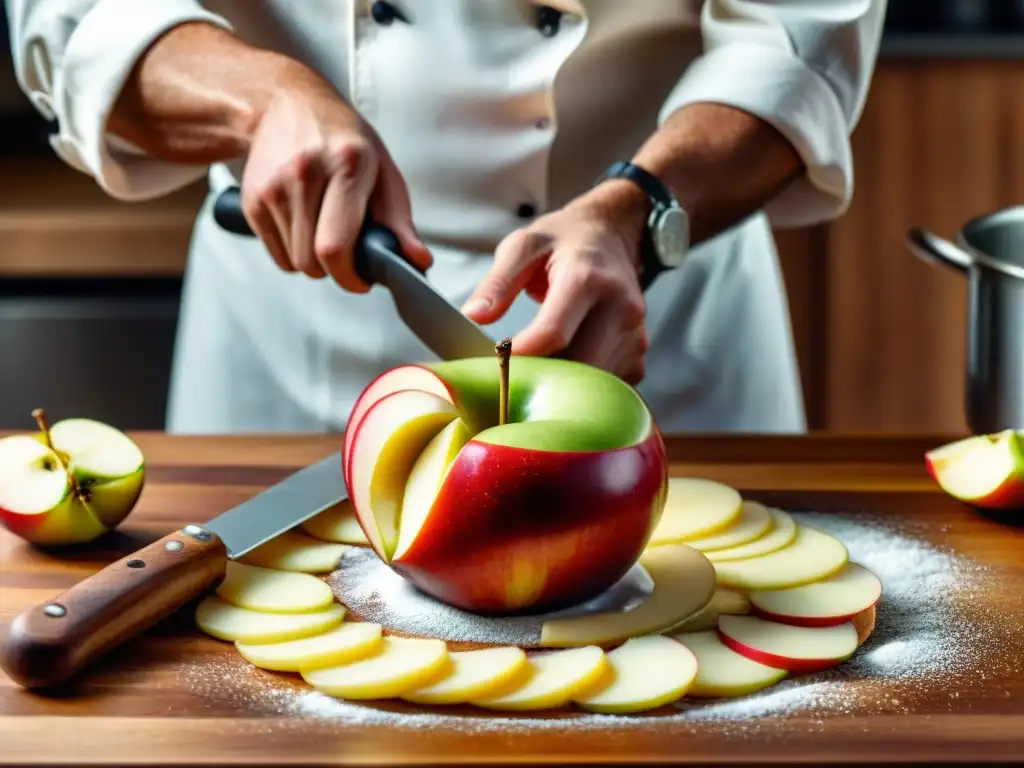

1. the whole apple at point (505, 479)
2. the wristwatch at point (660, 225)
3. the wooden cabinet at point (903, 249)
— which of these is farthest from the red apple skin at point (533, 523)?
the wooden cabinet at point (903, 249)

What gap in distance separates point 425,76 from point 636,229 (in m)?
0.28

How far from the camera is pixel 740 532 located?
2.99 feet

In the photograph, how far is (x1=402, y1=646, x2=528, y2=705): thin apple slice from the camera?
0.69m

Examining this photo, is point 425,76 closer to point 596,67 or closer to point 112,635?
point 596,67

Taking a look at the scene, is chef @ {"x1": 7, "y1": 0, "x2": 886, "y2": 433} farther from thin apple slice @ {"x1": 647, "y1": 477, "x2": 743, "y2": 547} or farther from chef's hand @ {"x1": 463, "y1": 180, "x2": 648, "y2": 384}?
thin apple slice @ {"x1": 647, "y1": 477, "x2": 743, "y2": 547}

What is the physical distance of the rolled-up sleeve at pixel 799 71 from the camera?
1.12m

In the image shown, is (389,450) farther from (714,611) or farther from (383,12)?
(383,12)

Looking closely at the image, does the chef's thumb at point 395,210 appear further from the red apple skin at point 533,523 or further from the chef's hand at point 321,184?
the red apple skin at point 533,523

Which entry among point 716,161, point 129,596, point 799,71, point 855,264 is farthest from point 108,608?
point 855,264

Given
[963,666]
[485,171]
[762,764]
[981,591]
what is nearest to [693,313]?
[485,171]

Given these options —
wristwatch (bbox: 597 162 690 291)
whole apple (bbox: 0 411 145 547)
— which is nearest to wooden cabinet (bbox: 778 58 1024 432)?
wristwatch (bbox: 597 162 690 291)

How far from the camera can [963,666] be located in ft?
2.41

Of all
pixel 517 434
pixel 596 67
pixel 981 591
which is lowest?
pixel 981 591

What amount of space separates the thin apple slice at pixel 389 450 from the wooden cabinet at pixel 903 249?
1.58 meters
